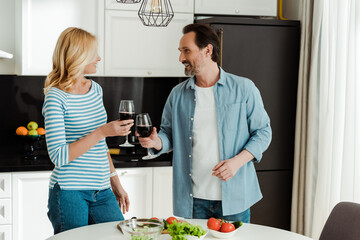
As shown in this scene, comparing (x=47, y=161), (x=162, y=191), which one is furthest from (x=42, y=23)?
(x=162, y=191)

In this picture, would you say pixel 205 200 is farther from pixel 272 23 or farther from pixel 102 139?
pixel 272 23

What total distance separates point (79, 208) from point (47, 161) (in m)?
1.41

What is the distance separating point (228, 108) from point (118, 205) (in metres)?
0.71

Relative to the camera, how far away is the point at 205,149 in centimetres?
→ 261

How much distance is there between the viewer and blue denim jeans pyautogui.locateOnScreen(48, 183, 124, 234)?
2.26 metres

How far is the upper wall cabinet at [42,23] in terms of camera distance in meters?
3.66

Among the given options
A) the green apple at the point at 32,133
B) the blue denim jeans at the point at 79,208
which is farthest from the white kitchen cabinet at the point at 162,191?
the blue denim jeans at the point at 79,208

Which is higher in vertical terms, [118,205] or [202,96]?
[202,96]

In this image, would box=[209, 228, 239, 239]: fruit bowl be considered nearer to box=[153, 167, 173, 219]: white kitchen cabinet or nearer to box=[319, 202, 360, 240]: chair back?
box=[319, 202, 360, 240]: chair back

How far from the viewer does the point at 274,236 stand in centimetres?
211

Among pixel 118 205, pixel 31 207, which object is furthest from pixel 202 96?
pixel 31 207

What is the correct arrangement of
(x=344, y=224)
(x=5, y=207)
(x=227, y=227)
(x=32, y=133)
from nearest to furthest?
(x=227, y=227)
(x=344, y=224)
(x=5, y=207)
(x=32, y=133)

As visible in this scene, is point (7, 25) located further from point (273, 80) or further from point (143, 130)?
point (143, 130)

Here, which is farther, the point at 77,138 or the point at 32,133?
the point at 32,133
